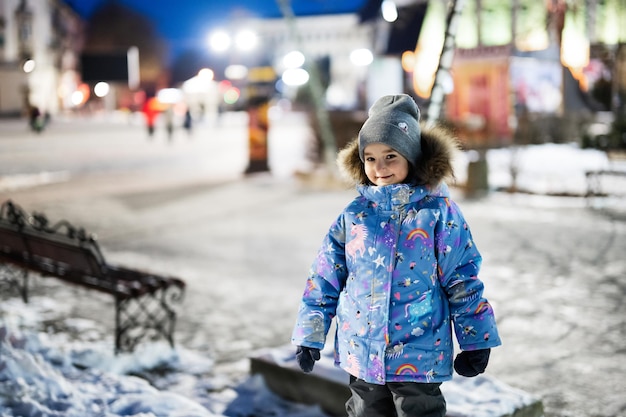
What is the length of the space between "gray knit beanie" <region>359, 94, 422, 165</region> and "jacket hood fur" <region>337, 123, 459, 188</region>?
1.7 inches

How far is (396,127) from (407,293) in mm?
620

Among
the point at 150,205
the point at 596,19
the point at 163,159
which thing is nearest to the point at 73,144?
the point at 163,159

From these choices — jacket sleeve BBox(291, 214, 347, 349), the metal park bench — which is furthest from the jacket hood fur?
the metal park bench

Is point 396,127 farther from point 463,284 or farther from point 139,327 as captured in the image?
point 139,327

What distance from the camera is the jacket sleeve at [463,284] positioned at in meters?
2.80

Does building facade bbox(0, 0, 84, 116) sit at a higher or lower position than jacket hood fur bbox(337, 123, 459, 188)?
higher

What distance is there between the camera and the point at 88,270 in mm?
5648

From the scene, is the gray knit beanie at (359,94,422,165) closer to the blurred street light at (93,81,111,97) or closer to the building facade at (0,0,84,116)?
the building facade at (0,0,84,116)

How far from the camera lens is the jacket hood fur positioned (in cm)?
293

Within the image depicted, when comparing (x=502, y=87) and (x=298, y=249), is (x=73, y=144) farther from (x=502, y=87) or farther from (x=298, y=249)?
(x=298, y=249)

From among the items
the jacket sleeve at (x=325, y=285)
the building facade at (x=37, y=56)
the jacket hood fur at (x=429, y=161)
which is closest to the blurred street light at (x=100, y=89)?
the building facade at (x=37, y=56)

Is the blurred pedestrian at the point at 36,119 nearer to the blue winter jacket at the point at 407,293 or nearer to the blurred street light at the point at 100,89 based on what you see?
the blue winter jacket at the point at 407,293

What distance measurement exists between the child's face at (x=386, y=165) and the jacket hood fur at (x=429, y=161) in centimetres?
5

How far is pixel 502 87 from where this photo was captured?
28406mm
